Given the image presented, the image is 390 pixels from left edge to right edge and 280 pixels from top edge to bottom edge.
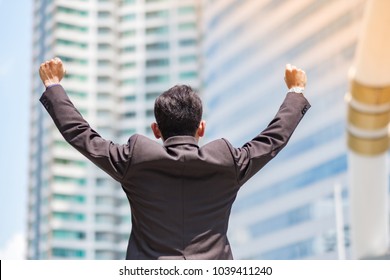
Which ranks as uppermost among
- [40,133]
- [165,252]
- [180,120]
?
[40,133]

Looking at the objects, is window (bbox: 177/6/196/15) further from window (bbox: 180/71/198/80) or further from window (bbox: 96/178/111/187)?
window (bbox: 96/178/111/187)

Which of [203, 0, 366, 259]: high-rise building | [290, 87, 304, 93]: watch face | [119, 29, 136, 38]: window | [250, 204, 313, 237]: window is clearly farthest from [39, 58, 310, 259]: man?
[119, 29, 136, 38]: window

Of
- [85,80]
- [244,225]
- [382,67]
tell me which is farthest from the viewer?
[85,80]

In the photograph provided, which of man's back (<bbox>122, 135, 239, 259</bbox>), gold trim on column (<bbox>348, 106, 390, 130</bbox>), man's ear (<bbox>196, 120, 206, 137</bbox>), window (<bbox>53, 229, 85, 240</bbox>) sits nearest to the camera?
man's back (<bbox>122, 135, 239, 259</bbox>)

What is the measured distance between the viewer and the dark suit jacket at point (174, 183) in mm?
1883

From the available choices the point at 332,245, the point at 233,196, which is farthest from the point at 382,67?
the point at 332,245

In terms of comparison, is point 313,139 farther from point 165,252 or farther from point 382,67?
point 165,252

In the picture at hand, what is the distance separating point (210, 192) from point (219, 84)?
51801mm

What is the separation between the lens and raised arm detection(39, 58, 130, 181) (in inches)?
74.3

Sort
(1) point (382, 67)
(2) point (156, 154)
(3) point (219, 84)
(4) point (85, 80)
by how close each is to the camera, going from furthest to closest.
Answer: (4) point (85, 80)
(3) point (219, 84)
(1) point (382, 67)
(2) point (156, 154)

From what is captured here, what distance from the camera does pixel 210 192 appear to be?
1.93m

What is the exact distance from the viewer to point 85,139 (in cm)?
192

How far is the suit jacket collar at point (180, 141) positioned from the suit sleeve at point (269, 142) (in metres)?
0.09

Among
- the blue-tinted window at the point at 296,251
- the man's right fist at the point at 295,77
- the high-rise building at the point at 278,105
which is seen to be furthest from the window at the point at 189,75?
the man's right fist at the point at 295,77
